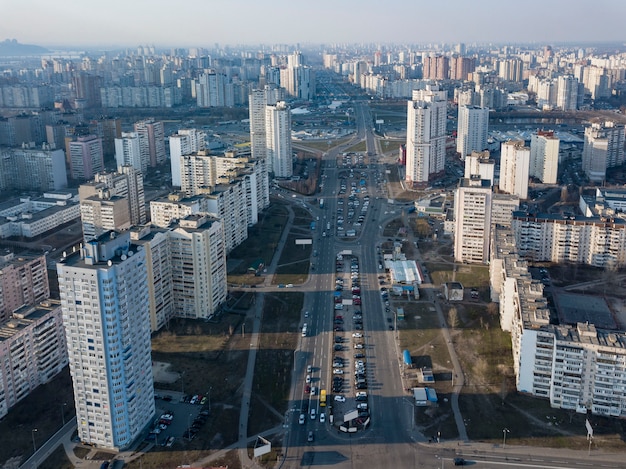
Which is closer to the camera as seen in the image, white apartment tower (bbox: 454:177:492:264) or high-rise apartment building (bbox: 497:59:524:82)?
white apartment tower (bbox: 454:177:492:264)

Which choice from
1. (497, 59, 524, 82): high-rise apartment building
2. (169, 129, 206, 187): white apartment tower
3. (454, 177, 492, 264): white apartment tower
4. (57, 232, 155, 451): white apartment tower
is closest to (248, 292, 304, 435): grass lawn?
(57, 232, 155, 451): white apartment tower

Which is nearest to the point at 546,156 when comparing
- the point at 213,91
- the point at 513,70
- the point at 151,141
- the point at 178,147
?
the point at 178,147

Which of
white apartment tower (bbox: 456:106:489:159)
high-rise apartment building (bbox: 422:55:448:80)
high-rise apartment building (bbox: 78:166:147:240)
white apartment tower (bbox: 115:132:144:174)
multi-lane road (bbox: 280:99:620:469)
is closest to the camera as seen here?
multi-lane road (bbox: 280:99:620:469)

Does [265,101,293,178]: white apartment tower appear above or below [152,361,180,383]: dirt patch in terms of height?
above

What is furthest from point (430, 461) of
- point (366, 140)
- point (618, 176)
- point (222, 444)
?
point (366, 140)

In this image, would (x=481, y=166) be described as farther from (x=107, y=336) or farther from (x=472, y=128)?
(x=107, y=336)

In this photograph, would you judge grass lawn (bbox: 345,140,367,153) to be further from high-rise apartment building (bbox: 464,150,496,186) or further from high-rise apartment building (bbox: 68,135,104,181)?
high-rise apartment building (bbox: 68,135,104,181)

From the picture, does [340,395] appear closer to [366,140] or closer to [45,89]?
[366,140]
